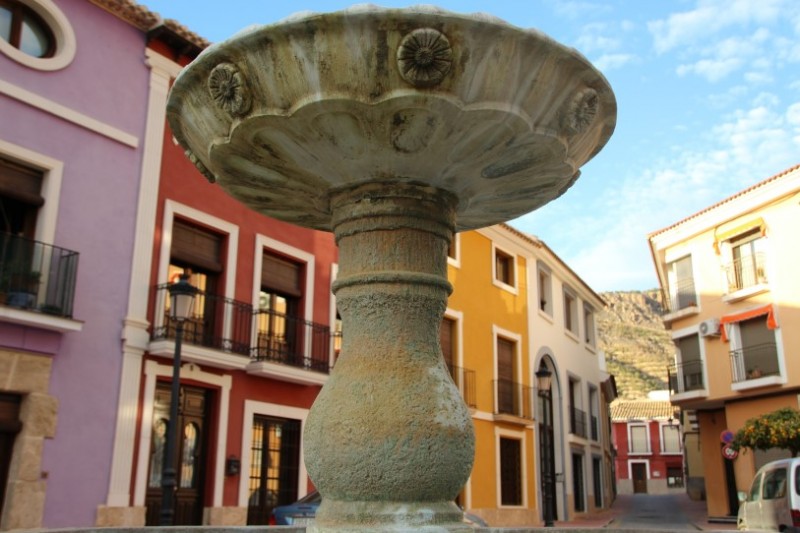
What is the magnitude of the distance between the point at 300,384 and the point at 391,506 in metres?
11.5

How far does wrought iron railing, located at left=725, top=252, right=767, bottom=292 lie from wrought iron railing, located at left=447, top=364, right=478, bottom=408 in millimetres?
8490

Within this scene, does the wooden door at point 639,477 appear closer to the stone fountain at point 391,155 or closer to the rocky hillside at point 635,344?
the rocky hillside at point 635,344

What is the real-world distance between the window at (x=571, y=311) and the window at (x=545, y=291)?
2017mm

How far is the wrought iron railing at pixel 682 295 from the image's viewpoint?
2406 centimetres

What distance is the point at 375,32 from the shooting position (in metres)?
2.90

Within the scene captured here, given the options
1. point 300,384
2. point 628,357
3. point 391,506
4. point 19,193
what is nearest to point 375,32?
point 391,506

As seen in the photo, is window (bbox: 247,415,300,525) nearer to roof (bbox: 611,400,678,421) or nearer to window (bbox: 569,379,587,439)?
window (bbox: 569,379,587,439)

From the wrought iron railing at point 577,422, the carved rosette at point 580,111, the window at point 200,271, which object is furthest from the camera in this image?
the wrought iron railing at point 577,422

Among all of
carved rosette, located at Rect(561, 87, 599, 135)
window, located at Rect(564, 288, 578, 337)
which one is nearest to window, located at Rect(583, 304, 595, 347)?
window, located at Rect(564, 288, 578, 337)

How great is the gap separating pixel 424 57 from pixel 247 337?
11.1 metres

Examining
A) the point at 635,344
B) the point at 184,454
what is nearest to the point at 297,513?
the point at 184,454

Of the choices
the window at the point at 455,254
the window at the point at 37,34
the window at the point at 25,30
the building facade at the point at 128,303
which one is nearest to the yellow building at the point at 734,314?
the window at the point at 455,254

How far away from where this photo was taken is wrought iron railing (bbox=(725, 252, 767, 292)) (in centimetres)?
2175

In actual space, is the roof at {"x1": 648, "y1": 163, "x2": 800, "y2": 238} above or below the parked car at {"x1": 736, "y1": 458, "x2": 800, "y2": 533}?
above
